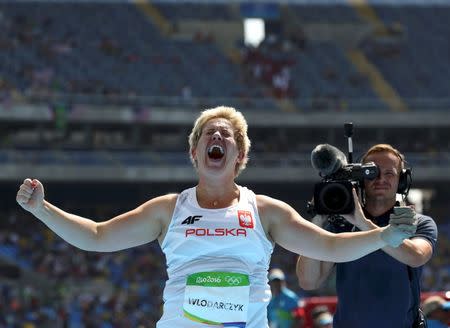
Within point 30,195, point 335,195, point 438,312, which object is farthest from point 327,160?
point 438,312

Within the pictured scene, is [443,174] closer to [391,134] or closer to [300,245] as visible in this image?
[391,134]

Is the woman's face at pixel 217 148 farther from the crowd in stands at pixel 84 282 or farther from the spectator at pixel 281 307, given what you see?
the crowd in stands at pixel 84 282

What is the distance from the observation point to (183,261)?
4.27 m

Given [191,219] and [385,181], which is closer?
[191,219]

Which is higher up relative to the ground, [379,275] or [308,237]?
[308,237]

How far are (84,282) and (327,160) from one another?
2528 cm

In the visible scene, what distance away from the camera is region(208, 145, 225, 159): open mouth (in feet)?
13.9

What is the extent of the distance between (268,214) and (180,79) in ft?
116

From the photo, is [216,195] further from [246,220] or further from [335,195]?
[335,195]

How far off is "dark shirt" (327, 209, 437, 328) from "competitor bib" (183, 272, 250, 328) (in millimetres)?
995

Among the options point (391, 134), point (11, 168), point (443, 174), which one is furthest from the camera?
point (391, 134)

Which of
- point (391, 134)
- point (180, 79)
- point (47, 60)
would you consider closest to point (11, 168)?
point (47, 60)

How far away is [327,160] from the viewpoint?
4664mm

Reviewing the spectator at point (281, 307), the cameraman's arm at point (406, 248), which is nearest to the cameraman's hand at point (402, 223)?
the cameraman's arm at point (406, 248)
